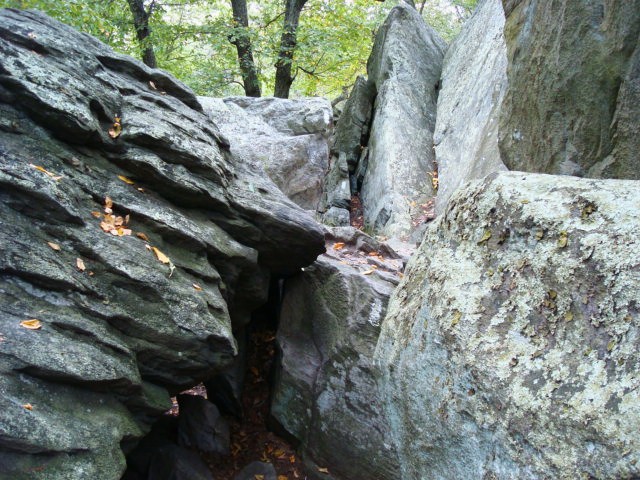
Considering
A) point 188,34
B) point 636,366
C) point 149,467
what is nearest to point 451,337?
point 636,366

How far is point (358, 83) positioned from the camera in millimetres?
15781

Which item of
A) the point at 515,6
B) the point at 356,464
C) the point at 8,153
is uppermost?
the point at 515,6

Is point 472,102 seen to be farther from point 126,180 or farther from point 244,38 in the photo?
point 126,180

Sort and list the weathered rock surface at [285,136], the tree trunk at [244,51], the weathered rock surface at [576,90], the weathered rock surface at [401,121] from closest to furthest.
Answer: the weathered rock surface at [576,90], the weathered rock surface at [285,136], the weathered rock surface at [401,121], the tree trunk at [244,51]

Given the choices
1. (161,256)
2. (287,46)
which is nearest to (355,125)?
(287,46)

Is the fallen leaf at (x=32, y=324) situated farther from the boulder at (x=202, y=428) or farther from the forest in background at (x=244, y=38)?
the forest in background at (x=244, y=38)

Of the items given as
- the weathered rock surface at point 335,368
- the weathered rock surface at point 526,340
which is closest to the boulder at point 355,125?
the weathered rock surface at point 335,368

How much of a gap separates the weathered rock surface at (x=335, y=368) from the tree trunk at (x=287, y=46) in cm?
994

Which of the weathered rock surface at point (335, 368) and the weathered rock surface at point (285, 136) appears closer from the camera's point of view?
the weathered rock surface at point (335, 368)

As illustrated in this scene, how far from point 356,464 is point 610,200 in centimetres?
487

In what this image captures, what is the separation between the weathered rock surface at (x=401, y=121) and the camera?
12547 mm

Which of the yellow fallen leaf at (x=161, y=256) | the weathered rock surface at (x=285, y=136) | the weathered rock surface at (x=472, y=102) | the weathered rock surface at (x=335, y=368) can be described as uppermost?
the weathered rock surface at (x=472, y=102)

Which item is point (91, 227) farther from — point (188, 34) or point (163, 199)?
point (188, 34)

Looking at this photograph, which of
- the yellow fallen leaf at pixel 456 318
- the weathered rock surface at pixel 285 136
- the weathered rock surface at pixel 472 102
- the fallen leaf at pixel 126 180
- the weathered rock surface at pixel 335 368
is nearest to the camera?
the yellow fallen leaf at pixel 456 318
